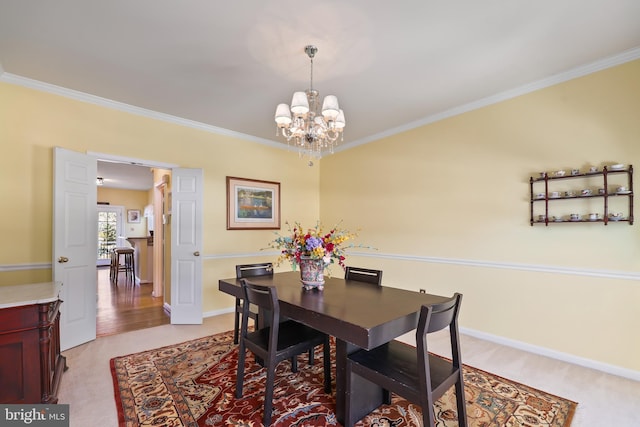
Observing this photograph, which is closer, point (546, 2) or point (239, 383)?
point (546, 2)

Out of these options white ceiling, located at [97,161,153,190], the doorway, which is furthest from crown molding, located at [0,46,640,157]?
white ceiling, located at [97,161,153,190]

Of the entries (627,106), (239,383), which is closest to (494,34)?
(627,106)

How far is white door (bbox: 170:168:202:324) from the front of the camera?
12.3 ft

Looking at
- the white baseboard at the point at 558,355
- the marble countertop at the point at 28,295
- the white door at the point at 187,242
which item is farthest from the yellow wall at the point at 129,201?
the white baseboard at the point at 558,355

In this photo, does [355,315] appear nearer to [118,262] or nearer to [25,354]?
[25,354]

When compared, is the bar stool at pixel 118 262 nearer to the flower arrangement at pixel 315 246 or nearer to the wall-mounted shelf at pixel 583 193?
the flower arrangement at pixel 315 246

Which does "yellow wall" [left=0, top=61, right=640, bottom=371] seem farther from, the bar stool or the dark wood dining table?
the bar stool

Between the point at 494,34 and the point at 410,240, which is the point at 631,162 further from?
the point at 410,240

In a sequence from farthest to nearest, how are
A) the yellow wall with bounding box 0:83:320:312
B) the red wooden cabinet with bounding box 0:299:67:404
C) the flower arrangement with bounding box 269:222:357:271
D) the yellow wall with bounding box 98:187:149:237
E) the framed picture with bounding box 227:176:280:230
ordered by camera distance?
the yellow wall with bounding box 98:187:149:237
the framed picture with bounding box 227:176:280:230
the yellow wall with bounding box 0:83:320:312
the flower arrangement with bounding box 269:222:357:271
the red wooden cabinet with bounding box 0:299:67:404

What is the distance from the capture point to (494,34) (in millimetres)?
2146

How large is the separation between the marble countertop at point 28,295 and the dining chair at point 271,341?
1.24 m

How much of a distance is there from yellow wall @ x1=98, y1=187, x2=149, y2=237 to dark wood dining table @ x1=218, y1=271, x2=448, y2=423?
8.88 m

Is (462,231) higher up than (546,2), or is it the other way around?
(546,2)

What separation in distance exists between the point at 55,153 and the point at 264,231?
2640mm
